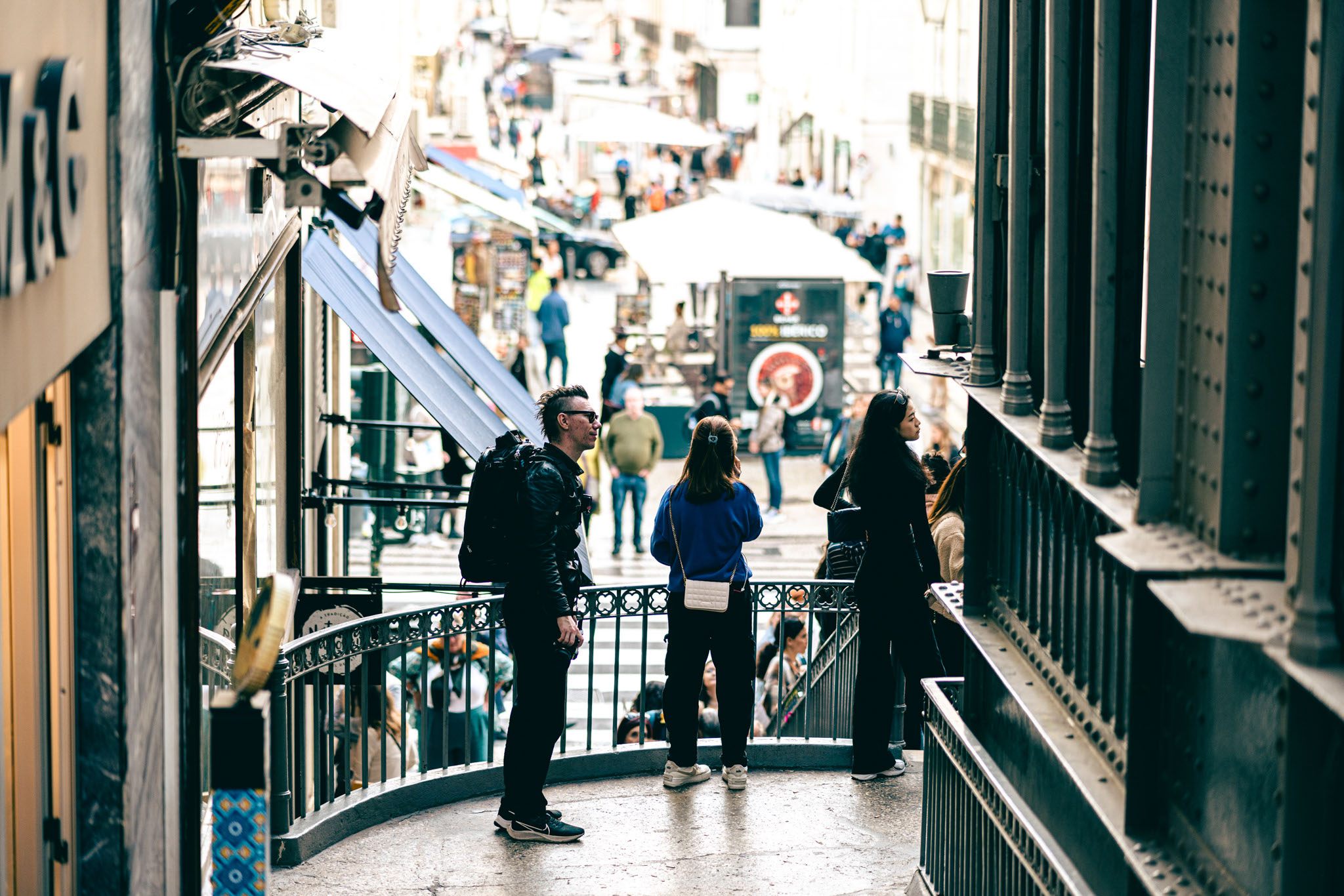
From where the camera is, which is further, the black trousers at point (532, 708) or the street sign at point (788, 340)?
the street sign at point (788, 340)

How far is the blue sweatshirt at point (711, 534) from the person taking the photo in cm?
765

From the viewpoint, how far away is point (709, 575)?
7664 mm

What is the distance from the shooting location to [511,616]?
7.14 m

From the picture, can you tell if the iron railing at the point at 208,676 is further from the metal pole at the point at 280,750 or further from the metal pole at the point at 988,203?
the metal pole at the point at 988,203

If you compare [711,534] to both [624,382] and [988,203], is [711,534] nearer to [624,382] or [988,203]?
[988,203]

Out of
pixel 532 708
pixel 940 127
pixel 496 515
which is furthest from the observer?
pixel 940 127

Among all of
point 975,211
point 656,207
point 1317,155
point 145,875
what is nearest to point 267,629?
point 145,875

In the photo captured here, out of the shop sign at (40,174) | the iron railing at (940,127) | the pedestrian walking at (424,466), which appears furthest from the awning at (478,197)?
the shop sign at (40,174)

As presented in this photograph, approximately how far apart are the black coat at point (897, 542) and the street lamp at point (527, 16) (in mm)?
32139

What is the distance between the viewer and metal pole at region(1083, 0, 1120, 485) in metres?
4.91

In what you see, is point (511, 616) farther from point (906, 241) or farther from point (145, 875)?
point (906, 241)

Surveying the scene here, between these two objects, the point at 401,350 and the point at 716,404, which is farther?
the point at 716,404

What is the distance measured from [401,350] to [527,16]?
98.4 feet

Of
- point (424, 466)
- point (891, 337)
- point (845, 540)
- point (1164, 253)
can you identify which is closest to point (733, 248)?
point (891, 337)
